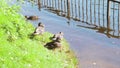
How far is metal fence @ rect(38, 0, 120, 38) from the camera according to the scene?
15.6 m

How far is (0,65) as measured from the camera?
7227 mm

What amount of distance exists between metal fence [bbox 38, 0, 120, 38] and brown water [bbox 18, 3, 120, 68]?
0.51 metres

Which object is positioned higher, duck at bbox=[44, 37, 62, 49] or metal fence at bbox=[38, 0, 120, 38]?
metal fence at bbox=[38, 0, 120, 38]

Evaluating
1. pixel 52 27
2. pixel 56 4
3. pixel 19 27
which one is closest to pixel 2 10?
pixel 19 27

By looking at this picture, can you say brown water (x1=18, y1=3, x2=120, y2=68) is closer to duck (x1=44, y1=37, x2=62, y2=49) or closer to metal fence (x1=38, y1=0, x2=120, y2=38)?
metal fence (x1=38, y1=0, x2=120, y2=38)

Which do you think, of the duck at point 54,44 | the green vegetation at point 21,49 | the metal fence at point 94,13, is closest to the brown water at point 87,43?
the metal fence at point 94,13

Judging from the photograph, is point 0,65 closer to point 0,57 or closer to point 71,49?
point 0,57

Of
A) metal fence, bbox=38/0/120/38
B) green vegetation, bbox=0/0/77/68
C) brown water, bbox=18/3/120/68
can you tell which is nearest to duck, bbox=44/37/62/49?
green vegetation, bbox=0/0/77/68

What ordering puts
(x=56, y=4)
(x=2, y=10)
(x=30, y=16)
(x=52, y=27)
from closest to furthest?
(x=2, y=10), (x=52, y=27), (x=30, y=16), (x=56, y=4)

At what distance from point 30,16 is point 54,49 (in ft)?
21.5

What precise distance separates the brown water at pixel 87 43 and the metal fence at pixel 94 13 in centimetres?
51

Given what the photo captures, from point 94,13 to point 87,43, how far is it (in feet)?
13.5

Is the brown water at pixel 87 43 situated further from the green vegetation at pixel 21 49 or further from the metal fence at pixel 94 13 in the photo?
the green vegetation at pixel 21 49

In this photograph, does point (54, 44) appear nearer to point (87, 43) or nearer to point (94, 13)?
point (87, 43)
